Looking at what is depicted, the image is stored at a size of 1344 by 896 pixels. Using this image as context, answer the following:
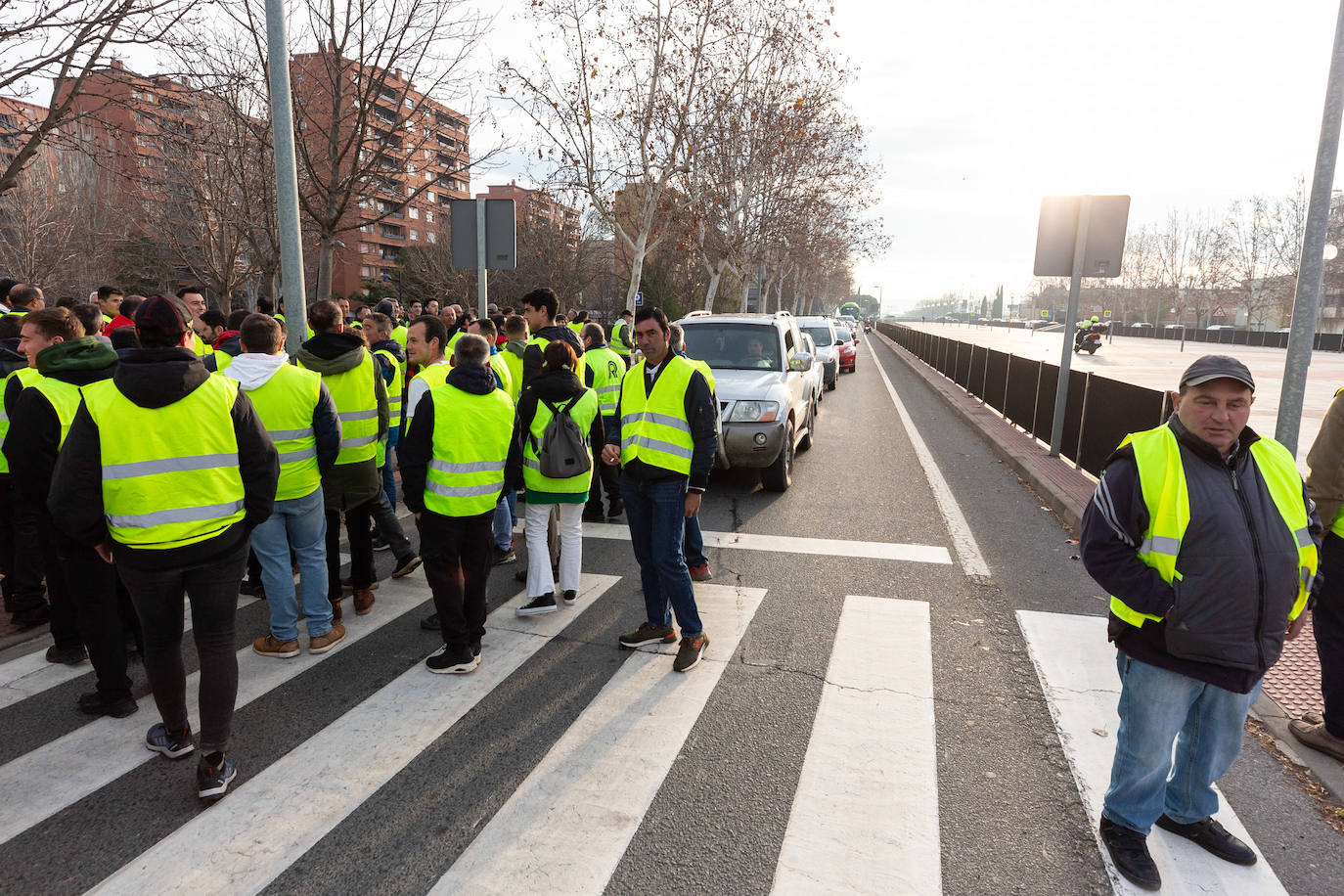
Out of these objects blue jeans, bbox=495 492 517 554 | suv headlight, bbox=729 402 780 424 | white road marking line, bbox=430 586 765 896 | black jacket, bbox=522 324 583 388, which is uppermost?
black jacket, bbox=522 324 583 388

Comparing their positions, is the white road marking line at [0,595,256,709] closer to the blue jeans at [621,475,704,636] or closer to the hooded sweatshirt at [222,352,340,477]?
the hooded sweatshirt at [222,352,340,477]

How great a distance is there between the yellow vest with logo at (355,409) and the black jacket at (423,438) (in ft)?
2.83

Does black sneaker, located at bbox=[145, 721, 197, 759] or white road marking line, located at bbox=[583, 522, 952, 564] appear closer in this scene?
black sneaker, located at bbox=[145, 721, 197, 759]

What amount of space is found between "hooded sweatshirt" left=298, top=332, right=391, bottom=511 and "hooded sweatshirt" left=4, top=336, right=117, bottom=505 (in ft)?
3.74

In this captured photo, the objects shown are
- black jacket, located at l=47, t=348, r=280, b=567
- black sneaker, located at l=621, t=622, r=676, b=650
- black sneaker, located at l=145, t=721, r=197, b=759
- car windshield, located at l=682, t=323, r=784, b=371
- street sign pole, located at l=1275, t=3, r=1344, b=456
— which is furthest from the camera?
car windshield, located at l=682, t=323, r=784, b=371

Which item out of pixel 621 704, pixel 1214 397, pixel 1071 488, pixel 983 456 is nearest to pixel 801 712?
pixel 621 704

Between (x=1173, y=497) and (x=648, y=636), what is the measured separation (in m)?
2.97

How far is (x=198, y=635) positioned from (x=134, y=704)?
3.76 ft

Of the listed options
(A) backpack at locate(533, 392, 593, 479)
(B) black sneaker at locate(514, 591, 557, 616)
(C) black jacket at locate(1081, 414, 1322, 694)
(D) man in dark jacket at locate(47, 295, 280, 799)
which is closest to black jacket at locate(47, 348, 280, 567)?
(D) man in dark jacket at locate(47, 295, 280, 799)

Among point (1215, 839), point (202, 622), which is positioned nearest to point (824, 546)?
point (1215, 839)

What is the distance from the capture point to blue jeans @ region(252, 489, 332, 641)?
4.38 m

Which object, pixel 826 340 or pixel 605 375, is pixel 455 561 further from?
A: pixel 826 340

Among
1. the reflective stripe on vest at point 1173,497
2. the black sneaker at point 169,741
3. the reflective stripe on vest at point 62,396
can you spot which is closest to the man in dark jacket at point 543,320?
the reflective stripe on vest at point 62,396

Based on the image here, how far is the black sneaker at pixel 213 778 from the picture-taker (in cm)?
315
